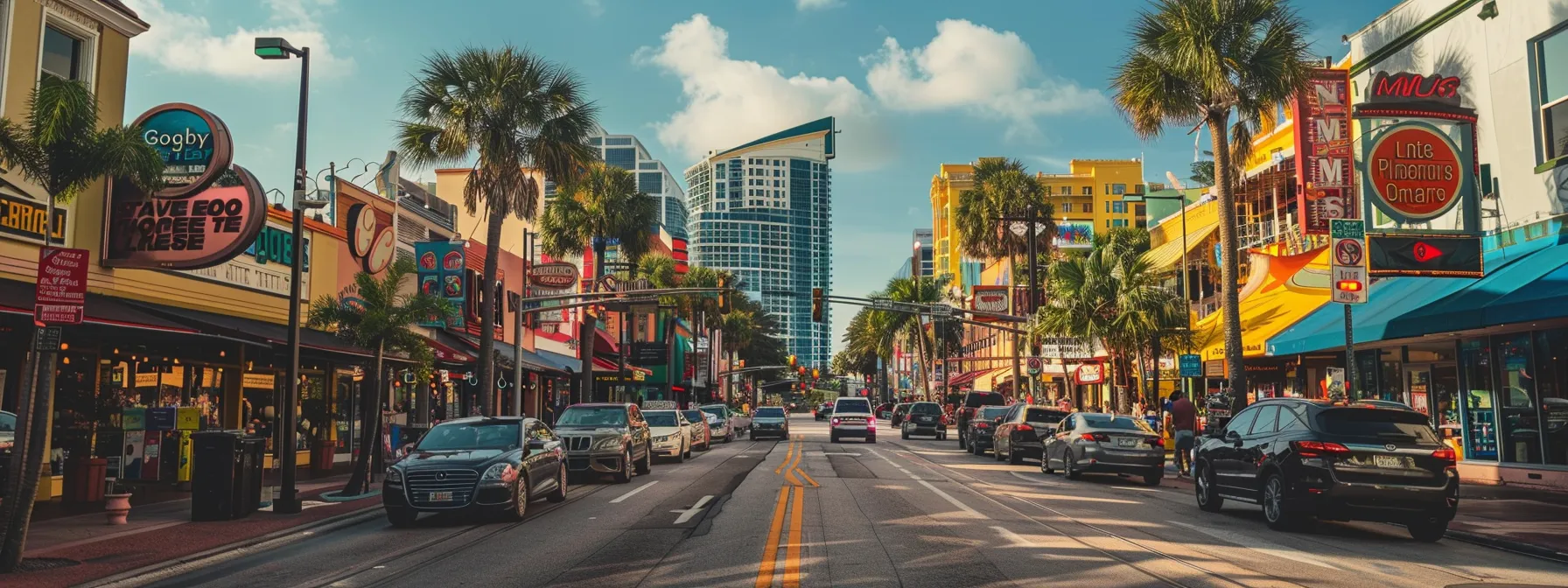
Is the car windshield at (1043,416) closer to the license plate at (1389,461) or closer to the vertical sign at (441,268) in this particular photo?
the vertical sign at (441,268)

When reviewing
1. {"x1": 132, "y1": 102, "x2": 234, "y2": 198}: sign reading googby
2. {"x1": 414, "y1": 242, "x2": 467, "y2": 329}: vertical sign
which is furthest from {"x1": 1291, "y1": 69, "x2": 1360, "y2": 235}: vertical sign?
{"x1": 414, "y1": 242, "x2": 467, "y2": 329}: vertical sign

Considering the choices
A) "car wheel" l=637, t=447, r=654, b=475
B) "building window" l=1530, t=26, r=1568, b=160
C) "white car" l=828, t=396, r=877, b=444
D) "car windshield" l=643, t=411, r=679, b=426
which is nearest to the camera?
"building window" l=1530, t=26, r=1568, b=160

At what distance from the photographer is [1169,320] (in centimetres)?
3422

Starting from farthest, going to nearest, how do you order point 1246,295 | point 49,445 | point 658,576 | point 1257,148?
point 1257,148, point 1246,295, point 49,445, point 658,576

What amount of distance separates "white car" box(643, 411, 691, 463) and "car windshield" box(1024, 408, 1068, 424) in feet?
30.1

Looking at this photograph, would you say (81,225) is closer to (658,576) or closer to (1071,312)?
(658,576)

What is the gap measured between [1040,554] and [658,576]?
3780 millimetres

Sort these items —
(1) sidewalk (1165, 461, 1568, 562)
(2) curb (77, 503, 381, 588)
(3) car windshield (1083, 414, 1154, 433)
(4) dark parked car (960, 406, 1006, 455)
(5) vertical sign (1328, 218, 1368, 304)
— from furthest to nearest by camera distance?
(4) dark parked car (960, 406, 1006, 455)
(3) car windshield (1083, 414, 1154, 433)
(5) vertical sign (1328, 218, 1368, 304)
(1) sidewalk (1165, 461, 1568, 562)
(2) curb (77, 503, 381, 588)

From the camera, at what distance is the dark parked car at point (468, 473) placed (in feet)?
46.9

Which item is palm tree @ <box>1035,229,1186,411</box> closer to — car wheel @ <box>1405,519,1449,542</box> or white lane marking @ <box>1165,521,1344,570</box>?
car wheel @ <box>1405,519,1449,542</box>

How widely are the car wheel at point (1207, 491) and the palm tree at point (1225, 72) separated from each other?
28.1 ft

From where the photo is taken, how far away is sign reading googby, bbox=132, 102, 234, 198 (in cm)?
1716

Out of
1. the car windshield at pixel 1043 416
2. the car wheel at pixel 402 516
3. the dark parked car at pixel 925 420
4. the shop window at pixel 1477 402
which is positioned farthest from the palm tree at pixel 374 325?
the dark parked car at pixel 925 420

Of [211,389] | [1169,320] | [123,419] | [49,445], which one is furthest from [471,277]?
[1169,320]
